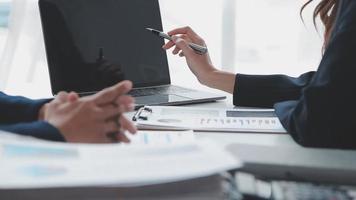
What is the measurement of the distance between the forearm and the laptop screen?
131mm

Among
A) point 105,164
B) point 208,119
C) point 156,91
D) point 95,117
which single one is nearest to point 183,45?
point 156,91

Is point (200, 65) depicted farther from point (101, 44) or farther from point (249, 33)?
point (249, 33)

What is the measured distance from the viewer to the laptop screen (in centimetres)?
106

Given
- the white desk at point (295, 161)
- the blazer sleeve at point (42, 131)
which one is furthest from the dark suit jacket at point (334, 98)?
the blazer sleeve at point (42, 131)

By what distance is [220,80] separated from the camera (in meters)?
1.15

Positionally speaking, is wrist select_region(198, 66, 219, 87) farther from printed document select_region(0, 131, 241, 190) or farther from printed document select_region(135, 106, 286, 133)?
printed document select_region(0, 131, 241, 190)

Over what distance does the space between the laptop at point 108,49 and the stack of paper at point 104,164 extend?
49 centimetres

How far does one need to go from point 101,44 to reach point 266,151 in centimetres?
62

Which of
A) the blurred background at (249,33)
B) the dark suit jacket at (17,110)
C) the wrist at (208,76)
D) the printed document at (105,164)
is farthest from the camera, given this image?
the blurred background at (249,33)

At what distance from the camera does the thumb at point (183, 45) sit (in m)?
1.17

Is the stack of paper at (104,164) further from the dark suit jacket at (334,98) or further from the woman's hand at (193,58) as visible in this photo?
the woman's hand at (193,58)

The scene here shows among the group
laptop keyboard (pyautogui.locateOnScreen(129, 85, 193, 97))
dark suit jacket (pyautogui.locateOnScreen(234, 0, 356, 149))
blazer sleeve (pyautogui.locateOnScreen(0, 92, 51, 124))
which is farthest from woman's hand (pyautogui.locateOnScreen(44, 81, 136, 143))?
laptop keyboard (pyautogui.locateOnScreen(129, 85, 193, 97))

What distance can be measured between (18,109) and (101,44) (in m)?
0.40

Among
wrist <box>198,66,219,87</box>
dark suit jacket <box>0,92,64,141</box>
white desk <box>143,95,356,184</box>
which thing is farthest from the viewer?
wrist <box>198,66,219,87</box>
